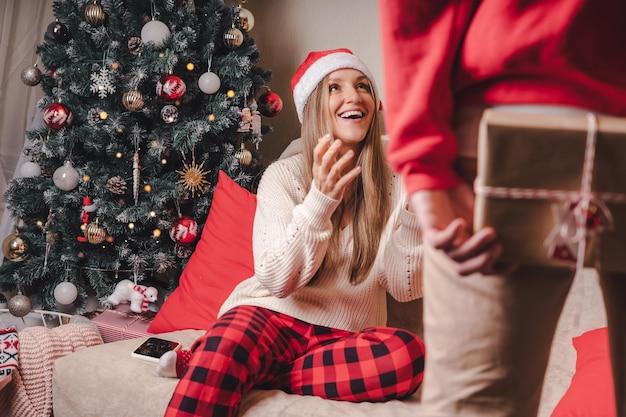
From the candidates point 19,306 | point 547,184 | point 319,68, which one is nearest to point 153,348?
point 19,306

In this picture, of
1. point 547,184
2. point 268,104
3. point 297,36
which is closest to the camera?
point 547,184

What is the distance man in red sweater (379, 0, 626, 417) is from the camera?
54 cm

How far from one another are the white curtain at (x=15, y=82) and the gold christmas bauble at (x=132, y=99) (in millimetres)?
670

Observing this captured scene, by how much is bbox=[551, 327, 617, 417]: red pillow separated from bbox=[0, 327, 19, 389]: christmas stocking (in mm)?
1330

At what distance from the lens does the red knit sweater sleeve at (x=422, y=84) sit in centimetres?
55

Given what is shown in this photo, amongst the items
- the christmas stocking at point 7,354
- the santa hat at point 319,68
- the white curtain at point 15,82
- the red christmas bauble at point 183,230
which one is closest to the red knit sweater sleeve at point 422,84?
the santa hat at point 319,68

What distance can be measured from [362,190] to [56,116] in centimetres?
107

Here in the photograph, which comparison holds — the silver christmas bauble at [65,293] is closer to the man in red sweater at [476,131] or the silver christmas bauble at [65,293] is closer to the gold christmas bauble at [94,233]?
the gold christmas bauble at [94,233]

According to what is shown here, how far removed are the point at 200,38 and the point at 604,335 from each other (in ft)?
5.08

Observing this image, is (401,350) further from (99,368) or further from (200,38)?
(200,38)

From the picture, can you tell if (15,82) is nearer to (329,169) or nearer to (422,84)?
(329,169)

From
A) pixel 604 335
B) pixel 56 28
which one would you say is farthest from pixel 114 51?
pixel 604 335

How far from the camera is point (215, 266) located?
5.98 feet

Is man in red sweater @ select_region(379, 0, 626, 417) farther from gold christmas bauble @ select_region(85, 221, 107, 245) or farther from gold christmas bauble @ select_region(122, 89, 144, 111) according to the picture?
gold christmas bauble @ select_region(85, 221, 107, 245)
